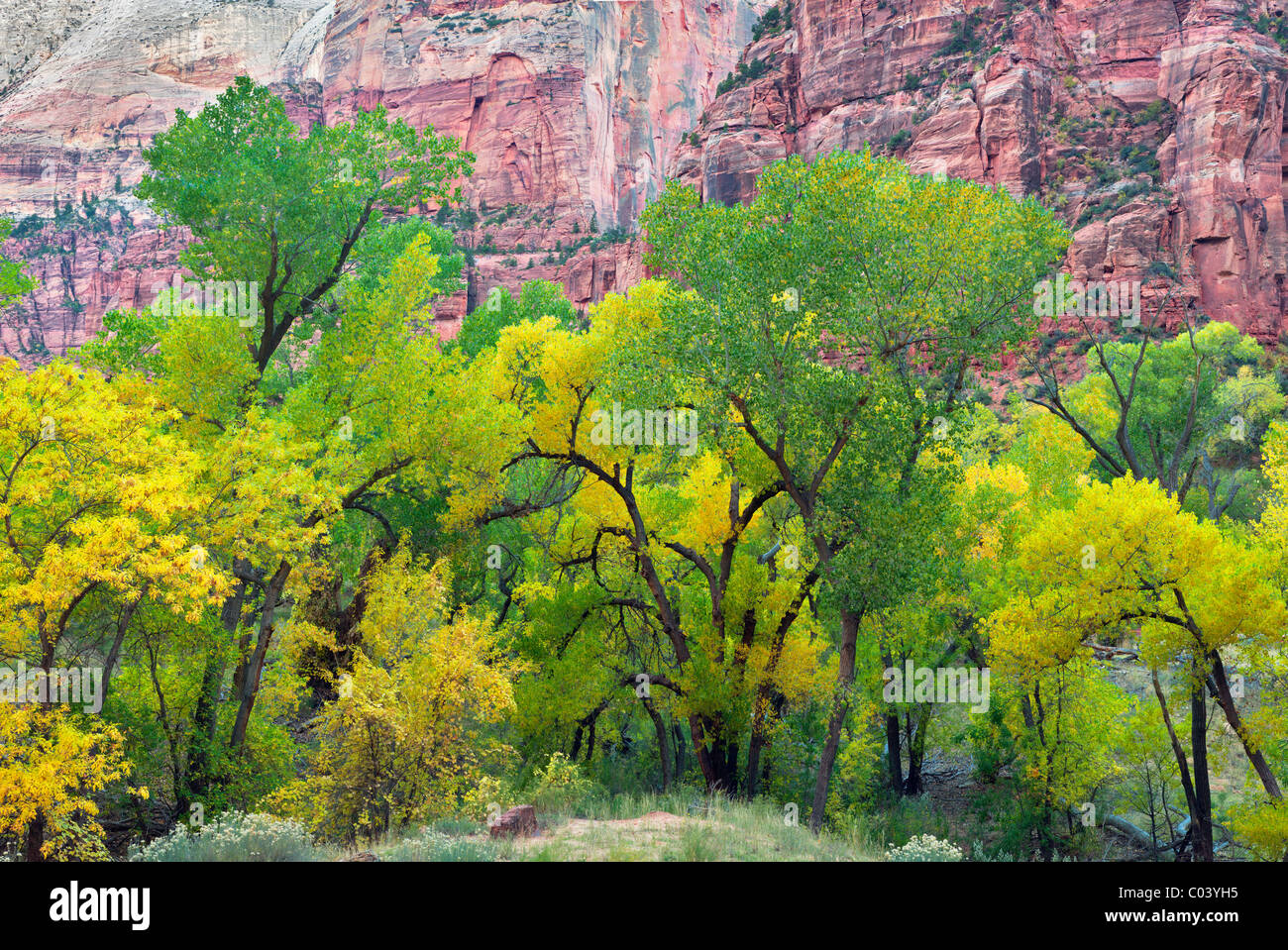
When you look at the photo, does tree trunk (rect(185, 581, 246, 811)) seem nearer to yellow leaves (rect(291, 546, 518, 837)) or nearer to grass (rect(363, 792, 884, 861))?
yellow leaves (rect(291, 546, 518, 837))

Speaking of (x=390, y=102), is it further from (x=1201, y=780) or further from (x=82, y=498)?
(x=1201, y=780)

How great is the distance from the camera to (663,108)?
115 metres

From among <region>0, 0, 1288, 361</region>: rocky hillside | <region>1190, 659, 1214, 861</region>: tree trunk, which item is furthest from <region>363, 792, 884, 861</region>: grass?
<region>0, 0, 1288, 361</region>: rocky hillside

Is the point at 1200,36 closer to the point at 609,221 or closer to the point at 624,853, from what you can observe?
the point at 609,221

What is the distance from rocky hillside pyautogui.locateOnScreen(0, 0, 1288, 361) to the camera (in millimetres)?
53156

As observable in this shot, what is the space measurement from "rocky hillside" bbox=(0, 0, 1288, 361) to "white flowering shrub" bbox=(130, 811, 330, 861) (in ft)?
168

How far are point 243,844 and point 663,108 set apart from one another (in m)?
117

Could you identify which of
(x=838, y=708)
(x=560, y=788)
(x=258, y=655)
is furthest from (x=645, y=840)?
(x=258, y=655)

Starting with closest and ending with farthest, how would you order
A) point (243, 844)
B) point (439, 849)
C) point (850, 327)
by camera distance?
1. point (439, 849)
2. point (243, 844)
3. point (850, 327)

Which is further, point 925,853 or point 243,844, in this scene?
point 925,853

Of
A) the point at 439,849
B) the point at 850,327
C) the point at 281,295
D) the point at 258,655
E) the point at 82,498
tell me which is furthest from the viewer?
the point at 281,295

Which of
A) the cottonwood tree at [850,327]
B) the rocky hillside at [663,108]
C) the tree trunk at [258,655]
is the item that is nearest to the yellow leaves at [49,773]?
the tree trunk at [258,655]

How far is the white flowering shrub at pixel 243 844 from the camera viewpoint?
10125mm

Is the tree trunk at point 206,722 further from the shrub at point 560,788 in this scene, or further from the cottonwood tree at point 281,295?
the shrub at point 560,788
